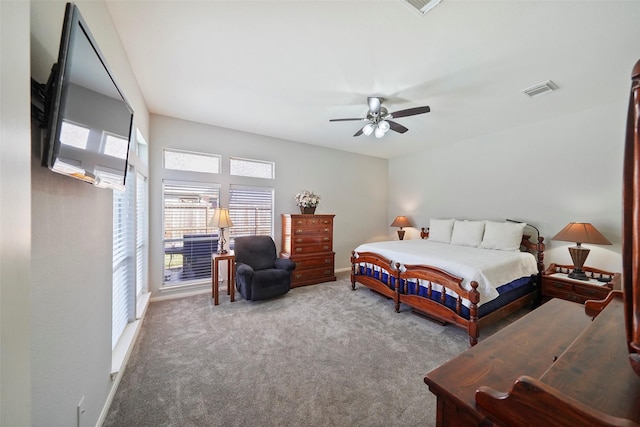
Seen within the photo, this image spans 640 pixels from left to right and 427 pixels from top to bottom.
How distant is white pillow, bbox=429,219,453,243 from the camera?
4379 millimetres

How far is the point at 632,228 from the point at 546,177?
421 cm

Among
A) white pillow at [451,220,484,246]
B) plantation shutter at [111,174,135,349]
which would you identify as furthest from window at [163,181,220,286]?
white pillow at [451,220,484,246]

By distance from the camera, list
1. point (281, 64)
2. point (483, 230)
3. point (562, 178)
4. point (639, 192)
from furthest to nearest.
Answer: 1. point (483, 230)
2. point (562, 178)
3. point (281, 64)
4. point (639, 192)

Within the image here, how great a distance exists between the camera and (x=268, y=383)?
1.88 m

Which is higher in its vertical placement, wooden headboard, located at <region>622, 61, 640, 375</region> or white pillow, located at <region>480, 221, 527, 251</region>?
wooden headboard, located at <region>622, 61, 640, 375</region>

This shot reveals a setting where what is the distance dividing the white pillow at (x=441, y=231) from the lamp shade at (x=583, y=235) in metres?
1.48

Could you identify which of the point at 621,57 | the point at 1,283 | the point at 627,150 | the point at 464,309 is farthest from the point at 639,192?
the point at 621,57

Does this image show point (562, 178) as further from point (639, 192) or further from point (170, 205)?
point (170, 205)

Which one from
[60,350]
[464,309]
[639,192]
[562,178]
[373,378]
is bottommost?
[373,378]

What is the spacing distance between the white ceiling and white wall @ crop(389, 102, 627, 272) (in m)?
0.38

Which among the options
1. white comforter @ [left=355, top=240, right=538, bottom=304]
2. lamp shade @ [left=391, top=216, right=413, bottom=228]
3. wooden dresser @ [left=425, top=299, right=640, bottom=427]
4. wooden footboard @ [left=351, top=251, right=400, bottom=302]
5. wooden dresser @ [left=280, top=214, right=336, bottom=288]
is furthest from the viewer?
lamp shade @ [left=391, top=216, right=413, bottom=228]

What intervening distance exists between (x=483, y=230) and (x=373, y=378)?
10.6ft

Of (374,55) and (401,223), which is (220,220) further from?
(401,223)

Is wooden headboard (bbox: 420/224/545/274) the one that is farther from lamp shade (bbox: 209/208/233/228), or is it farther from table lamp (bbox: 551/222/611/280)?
lamp shade (bbox: 209/208/233/228)
